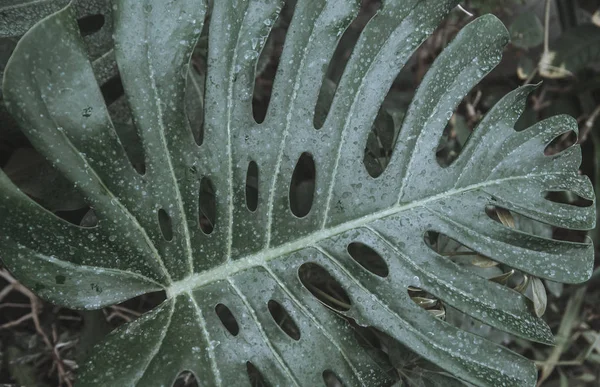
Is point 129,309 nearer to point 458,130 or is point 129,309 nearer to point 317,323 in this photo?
point 317,323

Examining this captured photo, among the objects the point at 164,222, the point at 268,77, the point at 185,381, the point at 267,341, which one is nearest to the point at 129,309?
the point at 185,381

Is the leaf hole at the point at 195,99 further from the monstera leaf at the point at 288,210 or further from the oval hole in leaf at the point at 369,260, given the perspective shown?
the oval hole in leaf at the point at 369,260

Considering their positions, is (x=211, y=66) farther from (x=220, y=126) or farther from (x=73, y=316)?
(x=73, y=316)

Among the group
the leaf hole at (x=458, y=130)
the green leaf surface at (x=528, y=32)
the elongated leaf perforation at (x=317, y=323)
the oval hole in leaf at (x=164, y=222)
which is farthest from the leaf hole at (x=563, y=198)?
the oval hole in leaf at (x=164, y=222)

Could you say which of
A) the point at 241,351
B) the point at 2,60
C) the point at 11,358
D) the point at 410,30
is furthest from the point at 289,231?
the point at 11,358

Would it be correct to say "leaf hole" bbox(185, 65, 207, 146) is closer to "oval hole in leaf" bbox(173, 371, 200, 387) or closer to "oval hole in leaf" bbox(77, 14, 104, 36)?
"oval hole in leaf" bbox(77, 14, 104, 36)

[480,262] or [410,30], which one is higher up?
[410,30]
